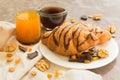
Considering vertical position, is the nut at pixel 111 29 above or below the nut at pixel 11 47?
below

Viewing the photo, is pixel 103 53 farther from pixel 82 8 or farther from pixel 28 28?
pixel 82 8

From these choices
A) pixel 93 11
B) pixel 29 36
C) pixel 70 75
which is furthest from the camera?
pixel 93 11

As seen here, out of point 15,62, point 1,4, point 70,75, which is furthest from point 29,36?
point 1,4

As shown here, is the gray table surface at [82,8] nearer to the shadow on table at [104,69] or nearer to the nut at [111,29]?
the nut at [111,29]

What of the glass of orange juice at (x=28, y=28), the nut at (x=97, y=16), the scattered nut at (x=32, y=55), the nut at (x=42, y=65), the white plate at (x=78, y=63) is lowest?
the nut at (x=97, y=16)

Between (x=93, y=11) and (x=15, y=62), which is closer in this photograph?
(x=15, y=62)

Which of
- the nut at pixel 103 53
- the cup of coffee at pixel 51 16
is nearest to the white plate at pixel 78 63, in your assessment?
the nut at pixel 103 53

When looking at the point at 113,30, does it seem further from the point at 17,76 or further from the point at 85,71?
the point at 17,76
